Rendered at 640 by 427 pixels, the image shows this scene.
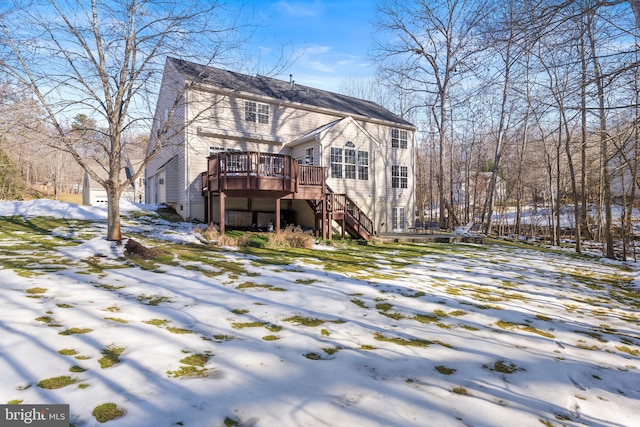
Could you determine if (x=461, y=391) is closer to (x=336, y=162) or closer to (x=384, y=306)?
(x=384, y=306)

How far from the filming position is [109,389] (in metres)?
2.46

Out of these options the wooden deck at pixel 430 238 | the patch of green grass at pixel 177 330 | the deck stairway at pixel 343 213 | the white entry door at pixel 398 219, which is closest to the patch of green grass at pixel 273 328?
the patch of green grass at pixel 177 330

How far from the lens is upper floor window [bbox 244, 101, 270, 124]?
15.5 m

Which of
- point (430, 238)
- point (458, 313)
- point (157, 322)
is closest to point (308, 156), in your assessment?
point (430, 238)

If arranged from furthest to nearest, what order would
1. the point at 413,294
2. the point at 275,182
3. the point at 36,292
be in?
the point at 275,182 < the point at 413,294 < the point at 36,292

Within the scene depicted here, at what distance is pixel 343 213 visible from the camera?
43.4ft

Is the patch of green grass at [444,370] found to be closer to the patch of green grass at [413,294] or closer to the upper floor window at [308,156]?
the patch of green grass at [413,294]

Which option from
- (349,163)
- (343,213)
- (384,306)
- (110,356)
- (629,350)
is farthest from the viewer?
(349,163)

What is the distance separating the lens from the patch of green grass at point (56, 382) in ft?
7.94

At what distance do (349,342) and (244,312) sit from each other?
1.55 meters

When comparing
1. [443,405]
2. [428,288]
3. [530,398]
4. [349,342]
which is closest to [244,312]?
[349,342]

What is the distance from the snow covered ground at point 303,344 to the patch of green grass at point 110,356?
0.07ft

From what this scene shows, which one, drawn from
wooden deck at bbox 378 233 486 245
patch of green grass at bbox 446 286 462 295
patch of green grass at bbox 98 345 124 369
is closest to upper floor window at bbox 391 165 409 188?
wooden deck at bbox 378 233 486 245

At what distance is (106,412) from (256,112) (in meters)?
14.9
